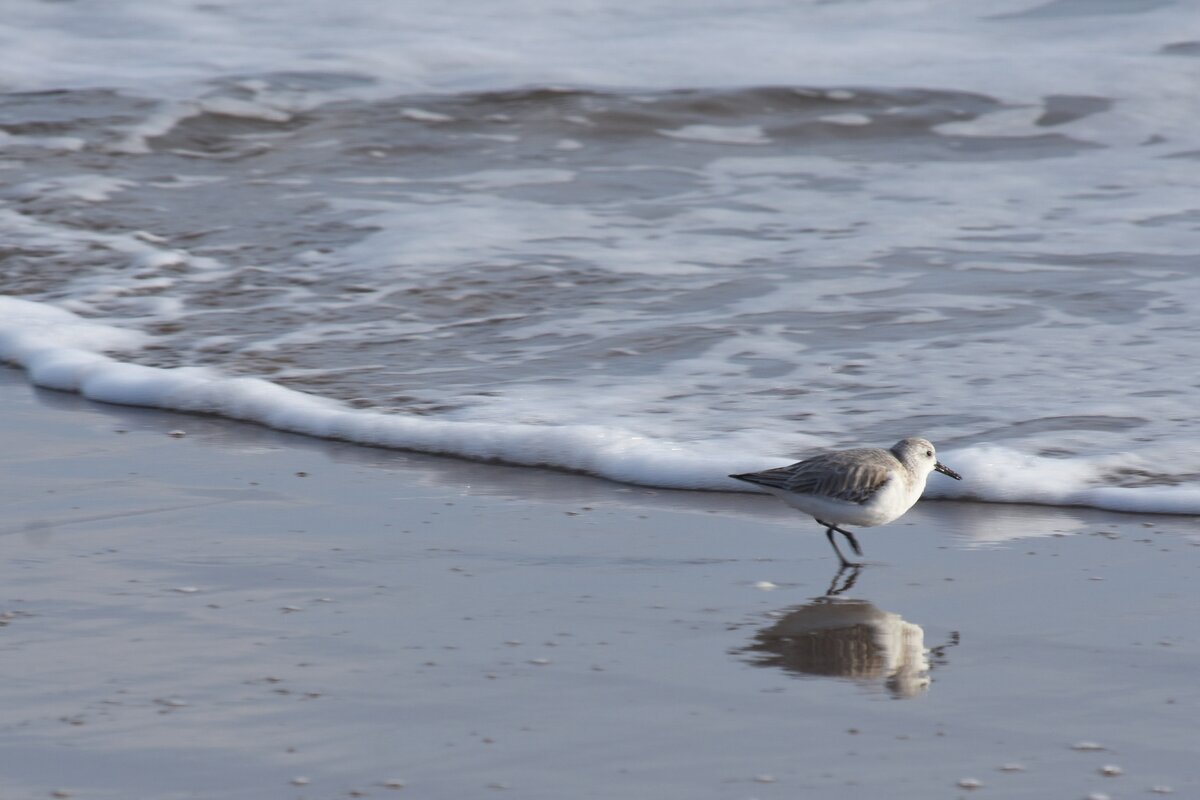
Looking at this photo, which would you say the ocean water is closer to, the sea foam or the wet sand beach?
the sea foam

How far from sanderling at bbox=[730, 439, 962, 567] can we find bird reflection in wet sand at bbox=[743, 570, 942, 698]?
271mm

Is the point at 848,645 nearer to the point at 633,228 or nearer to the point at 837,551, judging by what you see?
the point at 837,551

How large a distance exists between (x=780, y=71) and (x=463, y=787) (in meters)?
11.4

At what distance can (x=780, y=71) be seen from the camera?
44.6 ft

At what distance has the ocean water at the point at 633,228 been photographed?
5.67 m

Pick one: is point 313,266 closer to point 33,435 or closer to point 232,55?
point 33,435

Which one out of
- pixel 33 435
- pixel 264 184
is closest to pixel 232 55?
pixel 264 184

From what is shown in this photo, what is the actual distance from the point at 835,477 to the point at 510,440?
1468 millimetres

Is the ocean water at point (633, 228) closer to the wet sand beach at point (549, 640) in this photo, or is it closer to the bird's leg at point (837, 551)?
the wet sand beach at point (549, 640)

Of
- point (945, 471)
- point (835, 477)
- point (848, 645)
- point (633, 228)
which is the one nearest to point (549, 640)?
point (848, 645)

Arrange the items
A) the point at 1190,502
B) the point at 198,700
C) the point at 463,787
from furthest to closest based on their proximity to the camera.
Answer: the point at 1190,502, the point at 198,700, the point at 463,787

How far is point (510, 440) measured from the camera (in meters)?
5.31

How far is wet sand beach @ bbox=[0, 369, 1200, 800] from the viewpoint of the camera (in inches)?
114

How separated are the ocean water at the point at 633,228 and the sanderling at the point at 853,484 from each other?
0.61m
